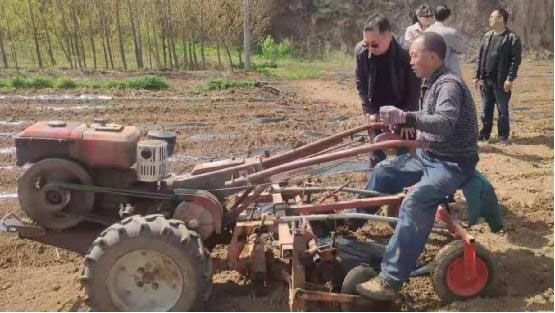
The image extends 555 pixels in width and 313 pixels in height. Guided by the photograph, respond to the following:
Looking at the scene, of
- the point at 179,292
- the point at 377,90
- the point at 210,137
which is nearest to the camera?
the point at 179,292

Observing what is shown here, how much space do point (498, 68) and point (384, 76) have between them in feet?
10.9

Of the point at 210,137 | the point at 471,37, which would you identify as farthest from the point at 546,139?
the point at 471,37

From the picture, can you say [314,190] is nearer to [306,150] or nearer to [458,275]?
[306,150]

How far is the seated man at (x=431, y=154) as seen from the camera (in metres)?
3.67

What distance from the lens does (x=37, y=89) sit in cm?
→ 1408

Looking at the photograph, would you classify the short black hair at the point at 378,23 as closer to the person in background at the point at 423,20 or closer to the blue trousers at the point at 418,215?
the blue trousers at the point at 418,215

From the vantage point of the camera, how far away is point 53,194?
3949 millimetres

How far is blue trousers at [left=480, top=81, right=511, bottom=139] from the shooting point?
7965mm

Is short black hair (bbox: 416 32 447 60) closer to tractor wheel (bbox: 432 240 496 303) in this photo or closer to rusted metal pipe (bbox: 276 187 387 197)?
rusted metal pipe (bbox: 276 187 387 197)

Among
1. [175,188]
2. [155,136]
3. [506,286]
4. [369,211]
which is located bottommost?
[506,286]

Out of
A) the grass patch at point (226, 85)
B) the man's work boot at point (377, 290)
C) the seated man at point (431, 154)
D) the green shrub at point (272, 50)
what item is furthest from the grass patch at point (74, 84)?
the man's work boot at point (377, 290)

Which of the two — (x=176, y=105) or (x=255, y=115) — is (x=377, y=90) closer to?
(x=255, y=115)

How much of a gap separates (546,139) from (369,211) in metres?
5.12

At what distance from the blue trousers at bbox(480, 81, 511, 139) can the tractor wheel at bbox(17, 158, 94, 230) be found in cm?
597
